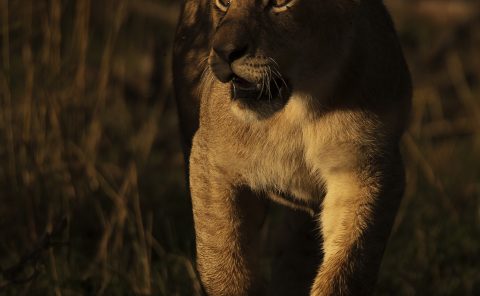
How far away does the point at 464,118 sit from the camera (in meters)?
8.23

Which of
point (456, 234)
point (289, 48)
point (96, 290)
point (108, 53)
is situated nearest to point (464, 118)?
point (456, 234)

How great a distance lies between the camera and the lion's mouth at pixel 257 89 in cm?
360

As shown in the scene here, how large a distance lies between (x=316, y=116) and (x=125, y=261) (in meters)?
1.62

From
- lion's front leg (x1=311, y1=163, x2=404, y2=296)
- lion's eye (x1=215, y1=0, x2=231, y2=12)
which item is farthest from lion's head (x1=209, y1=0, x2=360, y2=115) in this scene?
lion's front leg (x1=311, y1=163, x2=404, y2=296)

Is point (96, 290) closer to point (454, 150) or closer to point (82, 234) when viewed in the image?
point (82, 234)

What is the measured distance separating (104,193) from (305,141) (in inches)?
87.7

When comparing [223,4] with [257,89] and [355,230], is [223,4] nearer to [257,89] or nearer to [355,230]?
[257,89]

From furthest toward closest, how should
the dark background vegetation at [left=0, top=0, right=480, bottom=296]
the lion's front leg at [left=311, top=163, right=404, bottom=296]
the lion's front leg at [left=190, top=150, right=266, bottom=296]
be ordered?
the dark background vegetation at [left=0, top=0, right=480, bottom=296]
the lion's front leg at [left=190, top=150, right=266, bottom=296]
the lion's front leg at [left=311, top=163, right=404, bottom=296]

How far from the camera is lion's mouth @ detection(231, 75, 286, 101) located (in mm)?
3604

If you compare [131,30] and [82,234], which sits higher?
[82,234]

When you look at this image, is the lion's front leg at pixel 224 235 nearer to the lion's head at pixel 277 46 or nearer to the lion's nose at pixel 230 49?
the lion's head at pixel 277 46

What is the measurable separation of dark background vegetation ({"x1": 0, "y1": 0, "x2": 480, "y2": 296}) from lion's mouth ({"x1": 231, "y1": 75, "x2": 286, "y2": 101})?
3.17 feet

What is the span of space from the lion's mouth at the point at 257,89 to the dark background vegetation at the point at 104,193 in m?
0.97

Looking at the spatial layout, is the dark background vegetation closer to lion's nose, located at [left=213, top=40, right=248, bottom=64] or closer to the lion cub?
the lion cub
